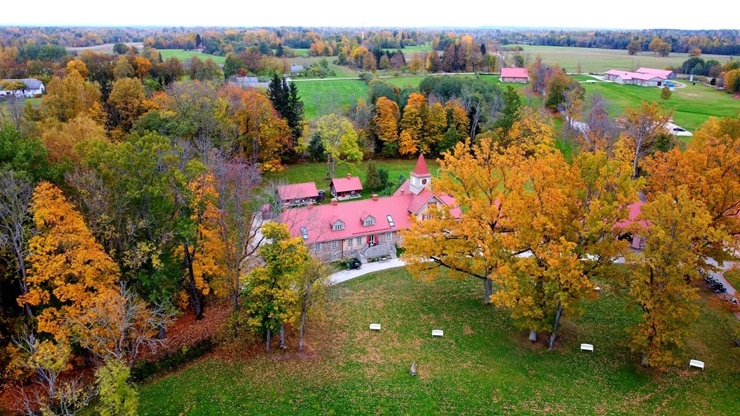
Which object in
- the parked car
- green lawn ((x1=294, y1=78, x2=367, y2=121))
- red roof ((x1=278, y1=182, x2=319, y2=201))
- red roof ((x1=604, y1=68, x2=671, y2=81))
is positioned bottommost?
the parked car

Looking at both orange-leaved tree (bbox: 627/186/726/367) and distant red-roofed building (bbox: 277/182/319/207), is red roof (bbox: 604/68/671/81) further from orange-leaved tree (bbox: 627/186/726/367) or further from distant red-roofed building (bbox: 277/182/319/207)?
orange-leaved tree (bbox: 627/186/726/367)

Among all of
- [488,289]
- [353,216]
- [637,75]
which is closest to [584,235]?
[488,289]

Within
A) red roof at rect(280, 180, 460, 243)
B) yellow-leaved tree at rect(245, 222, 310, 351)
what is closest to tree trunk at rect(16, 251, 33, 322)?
yellow-leaved tree at rect(245, 222, 310, 351)

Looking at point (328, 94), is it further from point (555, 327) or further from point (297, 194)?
point (555, 327)

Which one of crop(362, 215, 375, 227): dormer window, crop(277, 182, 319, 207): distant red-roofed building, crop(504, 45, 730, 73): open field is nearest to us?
crop(362, 215, 375, 227): dormer window

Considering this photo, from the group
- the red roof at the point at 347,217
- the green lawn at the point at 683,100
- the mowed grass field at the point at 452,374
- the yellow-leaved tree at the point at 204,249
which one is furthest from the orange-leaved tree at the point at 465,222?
the green lawn at the point at 683,100

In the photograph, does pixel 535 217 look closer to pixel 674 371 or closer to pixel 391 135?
pixel 674 371
